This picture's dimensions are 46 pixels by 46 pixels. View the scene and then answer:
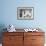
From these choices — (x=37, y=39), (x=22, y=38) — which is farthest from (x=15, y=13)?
Answer: (x=37, y=39)

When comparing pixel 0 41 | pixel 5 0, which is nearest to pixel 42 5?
pixel 5 0

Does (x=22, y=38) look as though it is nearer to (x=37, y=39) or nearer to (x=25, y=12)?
(x=37, y=39)

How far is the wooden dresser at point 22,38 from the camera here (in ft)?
11.7

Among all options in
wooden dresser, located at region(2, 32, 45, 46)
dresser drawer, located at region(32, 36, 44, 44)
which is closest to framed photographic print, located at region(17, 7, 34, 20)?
wooden dresser, located at region(2, 32, 45, 46)

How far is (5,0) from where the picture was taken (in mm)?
4051

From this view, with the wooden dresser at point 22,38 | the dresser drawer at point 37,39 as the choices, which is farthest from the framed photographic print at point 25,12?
the dresser drawer at point 37,39

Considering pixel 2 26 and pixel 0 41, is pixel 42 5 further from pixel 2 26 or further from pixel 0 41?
pixel 0 41

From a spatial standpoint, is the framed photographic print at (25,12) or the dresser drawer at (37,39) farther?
the framed photographic print at (25,12)

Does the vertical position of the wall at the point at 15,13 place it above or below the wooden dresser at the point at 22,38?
above

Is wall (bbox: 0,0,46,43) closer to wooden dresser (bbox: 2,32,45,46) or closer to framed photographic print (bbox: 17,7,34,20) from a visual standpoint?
framed photographic print (bbox: 17,7,34,20)

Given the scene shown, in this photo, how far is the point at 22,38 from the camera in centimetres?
356

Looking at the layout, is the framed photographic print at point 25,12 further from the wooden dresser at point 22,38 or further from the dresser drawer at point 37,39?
the dresser drawer at point 37,39

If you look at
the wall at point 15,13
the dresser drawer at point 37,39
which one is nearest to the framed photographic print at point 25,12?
the wall at point 15,13

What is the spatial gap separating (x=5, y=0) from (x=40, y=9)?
3.92ft
